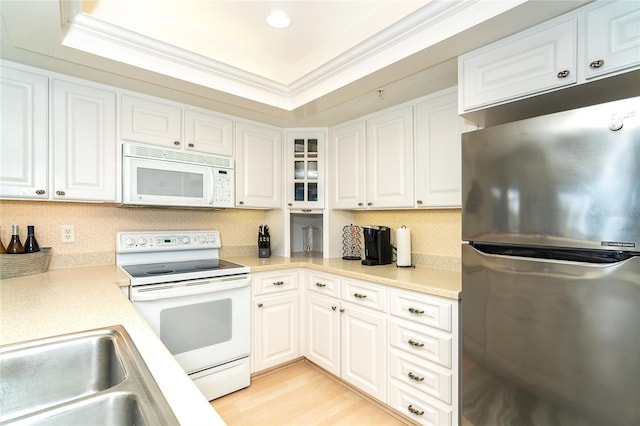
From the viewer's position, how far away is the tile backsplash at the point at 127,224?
2.03 m

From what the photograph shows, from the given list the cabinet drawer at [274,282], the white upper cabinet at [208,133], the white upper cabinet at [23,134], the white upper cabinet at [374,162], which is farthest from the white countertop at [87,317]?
the white upper cabinet at [374,162]

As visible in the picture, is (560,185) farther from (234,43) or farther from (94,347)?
(234,43)

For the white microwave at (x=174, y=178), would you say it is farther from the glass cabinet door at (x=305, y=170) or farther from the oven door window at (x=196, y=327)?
the oven door window at (x=196, y=327)

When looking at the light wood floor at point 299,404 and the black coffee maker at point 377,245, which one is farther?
the black coffee maker at point 377,245

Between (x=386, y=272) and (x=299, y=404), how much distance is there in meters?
1.07

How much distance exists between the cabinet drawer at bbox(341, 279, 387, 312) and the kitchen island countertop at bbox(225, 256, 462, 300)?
0.05 m

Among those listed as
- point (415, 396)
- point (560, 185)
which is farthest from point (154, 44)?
point (415, 396)

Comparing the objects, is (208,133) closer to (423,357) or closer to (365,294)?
(365,294)

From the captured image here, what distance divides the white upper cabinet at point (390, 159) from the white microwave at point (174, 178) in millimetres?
1172

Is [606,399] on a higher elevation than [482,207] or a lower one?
lower

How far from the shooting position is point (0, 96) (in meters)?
1.71

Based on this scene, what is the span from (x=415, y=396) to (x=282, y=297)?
1.18 metres

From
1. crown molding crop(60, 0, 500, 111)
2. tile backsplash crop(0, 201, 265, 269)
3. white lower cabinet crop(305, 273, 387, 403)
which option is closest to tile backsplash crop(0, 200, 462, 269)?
tile backsplash crop(0, 201, 265, 269)

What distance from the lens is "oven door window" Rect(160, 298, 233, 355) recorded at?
192cm
